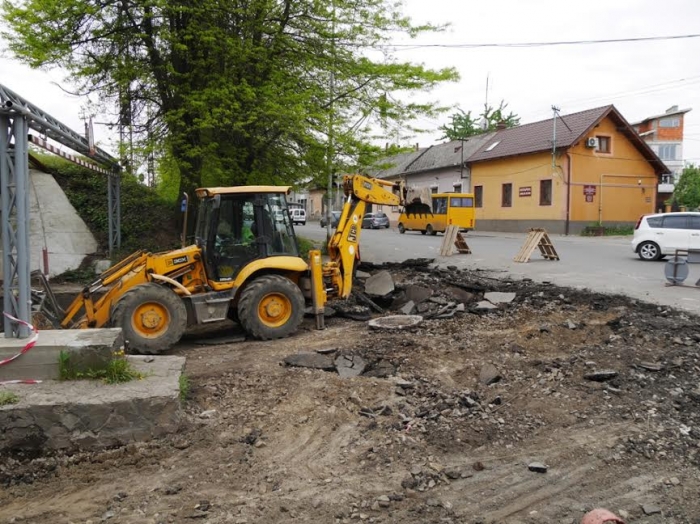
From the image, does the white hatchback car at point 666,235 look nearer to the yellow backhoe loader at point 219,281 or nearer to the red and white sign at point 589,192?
the yellow backhoe loader at point 219,281

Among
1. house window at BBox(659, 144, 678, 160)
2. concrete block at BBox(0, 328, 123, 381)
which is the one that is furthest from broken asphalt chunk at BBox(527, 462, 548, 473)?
house window at BBox(659, 144, 678, 160)

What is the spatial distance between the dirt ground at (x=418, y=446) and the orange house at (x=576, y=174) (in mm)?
27207

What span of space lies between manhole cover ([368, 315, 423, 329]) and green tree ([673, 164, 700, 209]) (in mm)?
49038

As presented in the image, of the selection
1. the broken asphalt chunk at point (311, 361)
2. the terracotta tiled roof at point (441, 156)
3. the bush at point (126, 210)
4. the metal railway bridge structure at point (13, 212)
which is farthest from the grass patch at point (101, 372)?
the terracotta tiled roof at point (441, 156)

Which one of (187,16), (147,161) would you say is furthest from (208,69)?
(147,161)

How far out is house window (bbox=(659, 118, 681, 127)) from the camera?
194ft

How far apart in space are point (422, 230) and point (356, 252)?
25.4 meters

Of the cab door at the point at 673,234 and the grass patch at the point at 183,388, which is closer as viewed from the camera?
the grass patch at the point at 183,388

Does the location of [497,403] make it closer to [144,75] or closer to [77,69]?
[144,75]

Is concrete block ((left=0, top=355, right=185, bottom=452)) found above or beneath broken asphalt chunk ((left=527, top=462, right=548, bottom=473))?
above

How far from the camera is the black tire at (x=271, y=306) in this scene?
862 cm

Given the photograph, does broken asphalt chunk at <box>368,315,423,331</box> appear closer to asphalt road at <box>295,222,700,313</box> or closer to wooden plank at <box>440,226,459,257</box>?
asphalt road at <box>295,222,700,313</box>

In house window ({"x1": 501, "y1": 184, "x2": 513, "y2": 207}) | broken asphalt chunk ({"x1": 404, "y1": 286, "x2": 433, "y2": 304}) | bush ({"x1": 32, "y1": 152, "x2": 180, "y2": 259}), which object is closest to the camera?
broken asphalt chunk ({"x1": 404, "y1": 286, "x2": 433, "y2": 304})

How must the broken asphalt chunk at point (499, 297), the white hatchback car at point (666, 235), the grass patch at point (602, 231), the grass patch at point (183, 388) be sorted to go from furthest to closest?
the grass patch at point (602, 231) → the white hatchback car at point (666, 235) → the broken asphalt chunk at point (499, 297) → the grass patch at point (183, 388)
